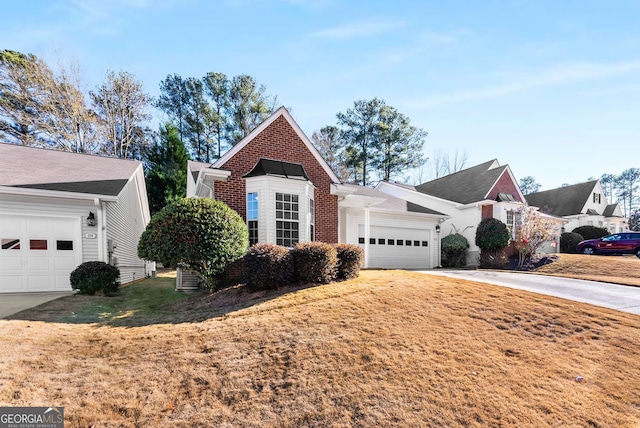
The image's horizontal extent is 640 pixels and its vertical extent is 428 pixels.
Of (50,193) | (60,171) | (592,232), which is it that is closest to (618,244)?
(592,232)

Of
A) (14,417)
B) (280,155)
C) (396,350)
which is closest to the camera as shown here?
(14,417)

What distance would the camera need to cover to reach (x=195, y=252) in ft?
28.1

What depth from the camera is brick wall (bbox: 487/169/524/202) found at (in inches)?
797

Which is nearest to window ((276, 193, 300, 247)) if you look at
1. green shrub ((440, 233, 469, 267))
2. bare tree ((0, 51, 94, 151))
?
green shrub ((440, 233, 469, 267))

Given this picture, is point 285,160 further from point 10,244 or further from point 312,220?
point 10,244

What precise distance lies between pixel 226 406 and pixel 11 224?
11.2 metres

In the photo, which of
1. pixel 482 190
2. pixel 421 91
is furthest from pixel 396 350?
pixel 482 190

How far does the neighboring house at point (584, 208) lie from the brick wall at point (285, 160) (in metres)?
27.1

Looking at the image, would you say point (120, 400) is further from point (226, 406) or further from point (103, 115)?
point (103, 115)

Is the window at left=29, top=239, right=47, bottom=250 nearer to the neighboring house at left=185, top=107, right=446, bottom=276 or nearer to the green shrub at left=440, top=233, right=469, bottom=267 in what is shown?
the neighboring house at left=185, top=107, right=446, bottom=276

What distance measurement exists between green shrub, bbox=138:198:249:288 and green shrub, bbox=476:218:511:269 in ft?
51.0

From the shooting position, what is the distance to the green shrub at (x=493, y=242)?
706 inches

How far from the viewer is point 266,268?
880 cm

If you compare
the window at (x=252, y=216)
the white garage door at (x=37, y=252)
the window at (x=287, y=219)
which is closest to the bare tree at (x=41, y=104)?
the white garage door at (x=37, y=252)
